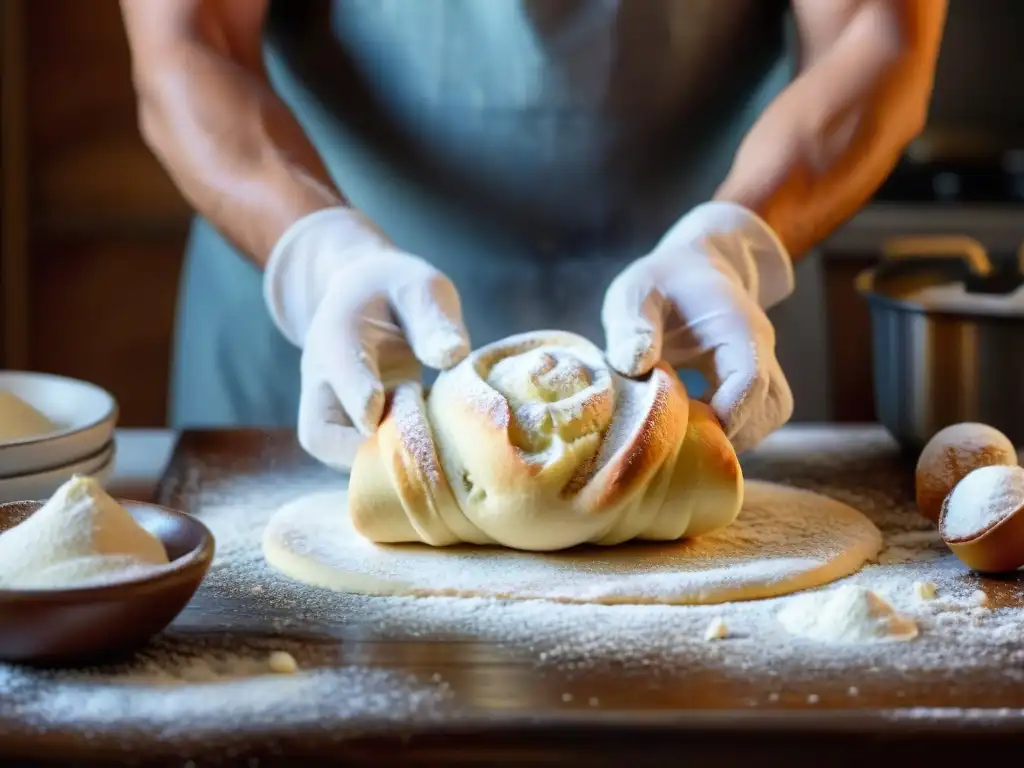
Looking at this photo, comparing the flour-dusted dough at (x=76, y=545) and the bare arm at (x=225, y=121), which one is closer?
the flour-dusted dough at (x=76, y=545)

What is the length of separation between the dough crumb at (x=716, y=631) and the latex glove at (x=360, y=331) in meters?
0.39

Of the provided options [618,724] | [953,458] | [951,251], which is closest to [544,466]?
[618,724]

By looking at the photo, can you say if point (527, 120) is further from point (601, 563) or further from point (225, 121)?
point (601, 563)

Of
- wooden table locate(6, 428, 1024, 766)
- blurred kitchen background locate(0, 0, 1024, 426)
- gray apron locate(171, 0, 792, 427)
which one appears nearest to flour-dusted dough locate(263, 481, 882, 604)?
wooden table locate(6, 428, 1024, 766)

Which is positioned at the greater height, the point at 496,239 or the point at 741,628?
the point at 496,239

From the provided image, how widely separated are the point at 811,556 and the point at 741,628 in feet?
0.58

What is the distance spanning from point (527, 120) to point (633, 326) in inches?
24.9

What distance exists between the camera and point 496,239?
5.99ft

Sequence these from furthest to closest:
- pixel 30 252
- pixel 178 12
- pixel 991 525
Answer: pixel 30 252 < pixel 178 12 < pixel 991 525

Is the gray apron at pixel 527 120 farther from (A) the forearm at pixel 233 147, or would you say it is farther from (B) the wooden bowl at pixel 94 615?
(B) the wooden bowl at pixel 94 615

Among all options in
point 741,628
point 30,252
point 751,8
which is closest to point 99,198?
point 30,252

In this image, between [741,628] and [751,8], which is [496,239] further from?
[741,628]

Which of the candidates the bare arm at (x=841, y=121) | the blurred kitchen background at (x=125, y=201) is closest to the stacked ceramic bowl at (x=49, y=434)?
the bare arm at (x=841, y=121)

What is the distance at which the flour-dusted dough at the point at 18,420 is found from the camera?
1248 millimetres
